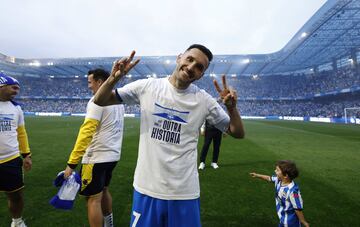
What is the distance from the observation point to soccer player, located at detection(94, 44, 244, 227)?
2.04 m

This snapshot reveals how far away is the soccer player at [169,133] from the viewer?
2.04 meters

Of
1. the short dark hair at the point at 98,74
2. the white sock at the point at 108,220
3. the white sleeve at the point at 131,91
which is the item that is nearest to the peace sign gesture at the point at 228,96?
the white sleeve at the point at 131,91

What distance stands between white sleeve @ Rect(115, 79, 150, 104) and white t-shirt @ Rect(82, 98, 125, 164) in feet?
3.66

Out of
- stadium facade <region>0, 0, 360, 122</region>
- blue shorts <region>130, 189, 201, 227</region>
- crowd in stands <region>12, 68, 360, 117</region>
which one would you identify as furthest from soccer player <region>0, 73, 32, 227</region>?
crowd in stands <region>12, 68, 360, 117</region>

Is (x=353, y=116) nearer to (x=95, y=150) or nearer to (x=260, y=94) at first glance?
(x=260, y=94)

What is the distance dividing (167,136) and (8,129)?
10.1 ft

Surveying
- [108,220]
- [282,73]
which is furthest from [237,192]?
[282,73]

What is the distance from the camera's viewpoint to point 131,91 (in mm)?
2230

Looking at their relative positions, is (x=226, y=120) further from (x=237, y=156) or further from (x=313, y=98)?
(x=313, y=98)

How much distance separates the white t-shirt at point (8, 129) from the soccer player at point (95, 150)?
4.33 feet

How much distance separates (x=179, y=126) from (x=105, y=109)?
1.54 m

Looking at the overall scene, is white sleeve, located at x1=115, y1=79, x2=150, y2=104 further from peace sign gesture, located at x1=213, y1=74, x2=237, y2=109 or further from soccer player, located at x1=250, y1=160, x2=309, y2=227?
soccer player, located at x1=250, y1=160, x2=309, y2=227

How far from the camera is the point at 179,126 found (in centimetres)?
214

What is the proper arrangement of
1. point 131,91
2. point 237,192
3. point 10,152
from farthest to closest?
point 237,192 < point 10,152 < point 131,91
